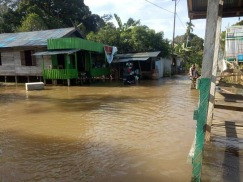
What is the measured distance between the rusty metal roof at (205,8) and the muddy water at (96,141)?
9.23ft

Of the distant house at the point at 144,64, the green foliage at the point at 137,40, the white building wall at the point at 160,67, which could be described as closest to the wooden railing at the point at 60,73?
the distant house at the point at 144,64

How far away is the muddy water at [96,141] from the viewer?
4684mm

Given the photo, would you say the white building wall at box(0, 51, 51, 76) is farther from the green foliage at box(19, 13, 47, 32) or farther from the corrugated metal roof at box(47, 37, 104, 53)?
the green foliage at box(19, 13, 47, 32)

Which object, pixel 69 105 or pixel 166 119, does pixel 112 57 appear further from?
pixel 166 119

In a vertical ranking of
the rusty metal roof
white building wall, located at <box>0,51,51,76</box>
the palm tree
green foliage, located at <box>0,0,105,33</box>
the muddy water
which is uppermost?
green foliage, located at <box>0,0,105,33</box>

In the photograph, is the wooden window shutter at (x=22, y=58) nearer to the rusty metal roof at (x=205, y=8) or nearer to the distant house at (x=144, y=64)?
the distant house at (x=144, y=64)

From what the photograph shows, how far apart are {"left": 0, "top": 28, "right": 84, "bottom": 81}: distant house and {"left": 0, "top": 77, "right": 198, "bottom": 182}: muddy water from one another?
10049mm

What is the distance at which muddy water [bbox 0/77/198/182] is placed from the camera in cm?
468

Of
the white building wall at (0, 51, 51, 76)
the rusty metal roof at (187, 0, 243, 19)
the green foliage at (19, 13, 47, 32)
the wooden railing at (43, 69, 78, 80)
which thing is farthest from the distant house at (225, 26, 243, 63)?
the green foliage at (19, 13, 47, 32)

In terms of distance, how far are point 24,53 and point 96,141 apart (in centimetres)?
1701

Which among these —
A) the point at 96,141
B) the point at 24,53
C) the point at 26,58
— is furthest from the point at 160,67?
the point at 96,141

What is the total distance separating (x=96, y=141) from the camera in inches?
253

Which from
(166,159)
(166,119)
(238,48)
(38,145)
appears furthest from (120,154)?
(238,48)

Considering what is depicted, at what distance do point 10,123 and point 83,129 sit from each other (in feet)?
Answer: 8.31
